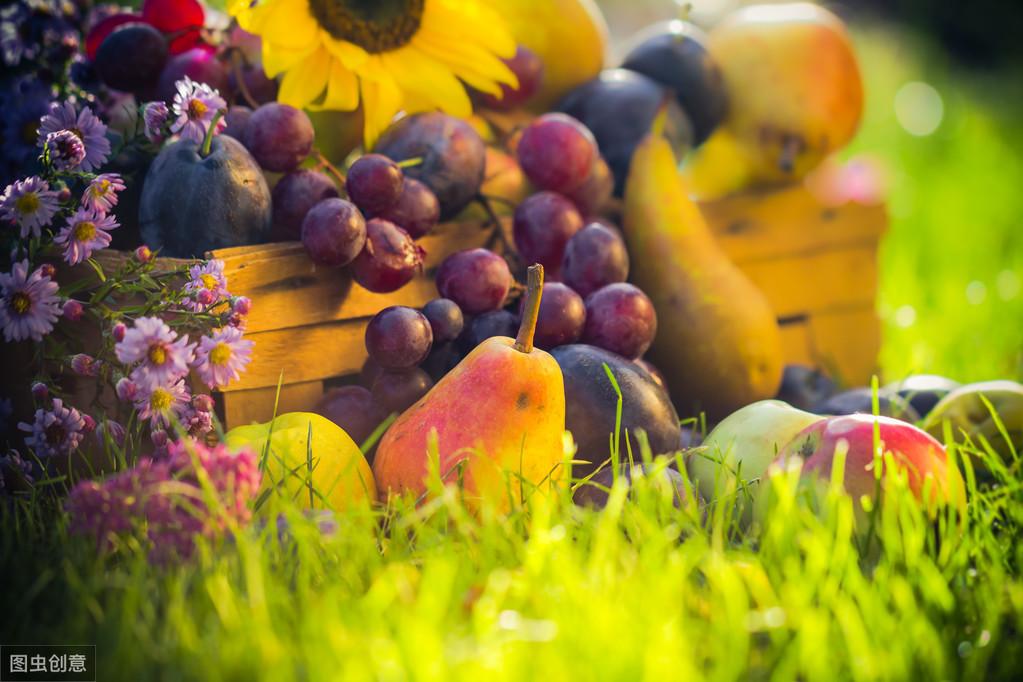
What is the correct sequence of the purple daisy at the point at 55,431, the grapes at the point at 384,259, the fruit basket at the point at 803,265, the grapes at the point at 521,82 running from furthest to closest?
the grapes at the point at 521,82
the fruit basket at the point at 803,265
the grapes at the point at 384,259
the purple daisy at the point at 55,431

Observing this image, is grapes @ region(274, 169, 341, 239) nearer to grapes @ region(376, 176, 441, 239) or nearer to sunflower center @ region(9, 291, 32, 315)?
grapes @ region(376, 176, 441, 239)

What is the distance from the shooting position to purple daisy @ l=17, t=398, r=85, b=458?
4.21 feet

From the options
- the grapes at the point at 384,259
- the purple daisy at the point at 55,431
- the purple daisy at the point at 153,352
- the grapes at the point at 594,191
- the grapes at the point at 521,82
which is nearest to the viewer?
the purple daisy at the point at 153,352

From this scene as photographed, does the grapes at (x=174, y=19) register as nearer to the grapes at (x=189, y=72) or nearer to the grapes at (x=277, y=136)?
the grapes at (x=189, y=72)

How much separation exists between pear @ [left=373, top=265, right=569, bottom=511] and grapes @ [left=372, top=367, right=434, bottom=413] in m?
0.15

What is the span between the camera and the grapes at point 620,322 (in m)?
1.57

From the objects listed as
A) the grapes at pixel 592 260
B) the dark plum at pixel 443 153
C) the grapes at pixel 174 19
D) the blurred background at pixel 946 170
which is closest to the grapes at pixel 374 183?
the dark plum at pixel 443 153

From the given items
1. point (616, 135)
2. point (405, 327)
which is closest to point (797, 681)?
point (405, 327)

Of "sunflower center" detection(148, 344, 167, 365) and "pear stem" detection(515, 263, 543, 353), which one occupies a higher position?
"pear stem" detection(515, 263, 543, 353)

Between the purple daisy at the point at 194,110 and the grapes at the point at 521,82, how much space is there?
2.31 feet

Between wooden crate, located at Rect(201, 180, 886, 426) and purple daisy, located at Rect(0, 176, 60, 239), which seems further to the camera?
wooden crate, located at Rect(201, 180, 886, 426)

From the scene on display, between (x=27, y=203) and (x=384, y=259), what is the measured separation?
523mm

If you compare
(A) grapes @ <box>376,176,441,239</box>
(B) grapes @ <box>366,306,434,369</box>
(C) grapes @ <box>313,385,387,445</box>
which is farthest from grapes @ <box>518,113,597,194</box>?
(C) grapes @ <box>313,385,387,445</box>

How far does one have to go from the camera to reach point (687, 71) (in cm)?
217
